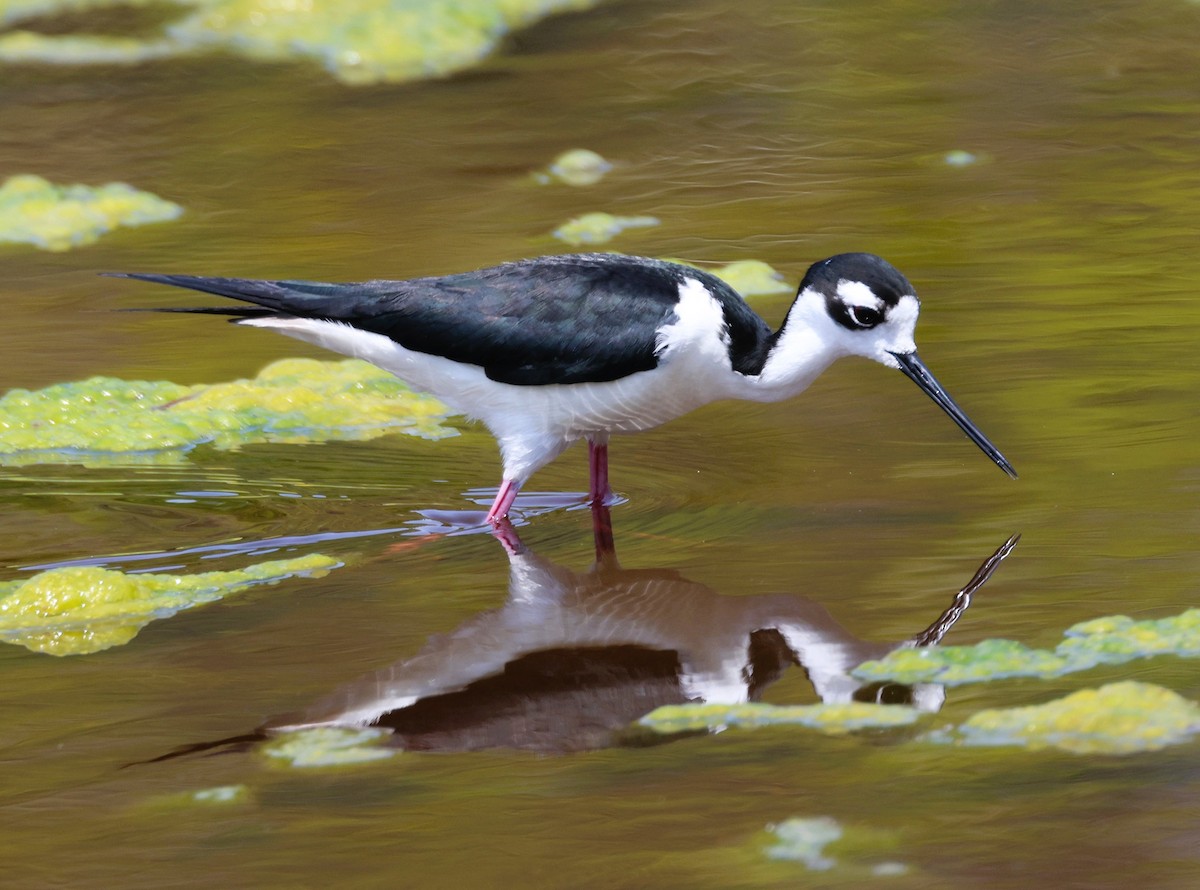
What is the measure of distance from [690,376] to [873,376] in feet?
3.80

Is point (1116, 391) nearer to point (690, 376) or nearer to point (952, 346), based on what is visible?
point (952, 346)

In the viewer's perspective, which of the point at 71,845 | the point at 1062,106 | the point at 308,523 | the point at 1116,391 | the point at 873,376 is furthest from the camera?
the point at 1062,106

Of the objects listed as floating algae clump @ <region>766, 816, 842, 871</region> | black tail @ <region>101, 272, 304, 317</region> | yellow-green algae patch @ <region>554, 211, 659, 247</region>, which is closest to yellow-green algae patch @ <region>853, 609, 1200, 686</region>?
floating algae clump @ <region>766, 816, 842, 871</region>

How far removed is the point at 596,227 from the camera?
25.7 feet

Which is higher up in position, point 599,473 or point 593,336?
point 593,336

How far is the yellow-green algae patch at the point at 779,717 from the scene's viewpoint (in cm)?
370

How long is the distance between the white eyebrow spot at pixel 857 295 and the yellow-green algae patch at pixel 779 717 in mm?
1725

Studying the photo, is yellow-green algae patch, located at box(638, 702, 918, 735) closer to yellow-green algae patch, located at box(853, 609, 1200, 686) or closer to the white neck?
yellow-green algae patch, located at box(853, 609, 1200, 686)

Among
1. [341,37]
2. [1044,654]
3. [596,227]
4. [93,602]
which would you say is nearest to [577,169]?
[596,227]

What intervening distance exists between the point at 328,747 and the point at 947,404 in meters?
2.35

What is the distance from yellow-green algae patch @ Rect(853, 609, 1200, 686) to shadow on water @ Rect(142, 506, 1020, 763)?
0.07 m

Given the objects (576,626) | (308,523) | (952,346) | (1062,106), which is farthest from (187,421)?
(1062,106)

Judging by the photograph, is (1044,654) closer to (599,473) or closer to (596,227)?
(599,473)

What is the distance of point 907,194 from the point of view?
316 inches
